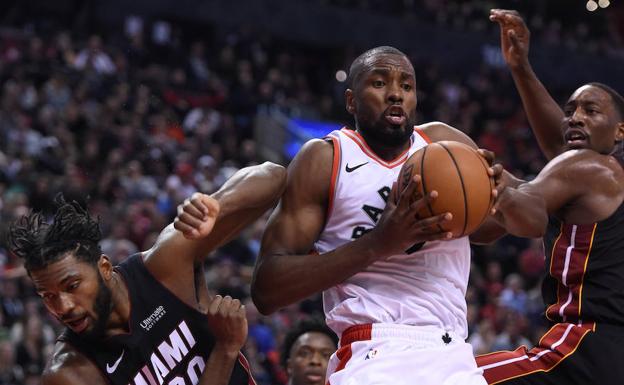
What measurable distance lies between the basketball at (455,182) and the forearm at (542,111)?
1640mm

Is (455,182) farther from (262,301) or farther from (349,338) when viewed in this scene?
(262,301)

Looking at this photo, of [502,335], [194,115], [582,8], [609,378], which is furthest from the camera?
[582,8]

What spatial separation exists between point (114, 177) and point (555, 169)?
8234 millimetres

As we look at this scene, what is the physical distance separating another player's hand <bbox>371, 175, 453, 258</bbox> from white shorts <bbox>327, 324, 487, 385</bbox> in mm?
348

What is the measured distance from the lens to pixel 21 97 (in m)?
12.9

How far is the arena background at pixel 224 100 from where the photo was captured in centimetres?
1074

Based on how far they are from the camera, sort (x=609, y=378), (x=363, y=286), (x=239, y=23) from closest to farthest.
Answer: (x=363, y=286) < (x=609, y=378) < (x=239, y=23)

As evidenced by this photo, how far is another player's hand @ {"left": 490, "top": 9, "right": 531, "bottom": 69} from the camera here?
495 centimetres

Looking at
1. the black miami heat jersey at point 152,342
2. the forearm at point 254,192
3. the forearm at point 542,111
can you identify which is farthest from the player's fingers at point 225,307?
the forearm at point 542,111

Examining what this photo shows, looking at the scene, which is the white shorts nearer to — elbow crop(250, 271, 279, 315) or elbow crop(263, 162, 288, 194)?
elbow crop(250, 271, 279, 315)

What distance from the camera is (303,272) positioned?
388 cm

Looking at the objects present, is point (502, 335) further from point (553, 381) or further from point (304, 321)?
point (553, 381)

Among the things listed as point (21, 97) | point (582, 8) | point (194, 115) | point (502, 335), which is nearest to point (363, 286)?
point (502, 335)

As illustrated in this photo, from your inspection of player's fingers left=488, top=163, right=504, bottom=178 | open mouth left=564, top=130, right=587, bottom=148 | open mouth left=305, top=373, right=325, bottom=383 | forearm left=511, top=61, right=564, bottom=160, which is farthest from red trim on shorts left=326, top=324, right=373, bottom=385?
forearm left=511, top=61, right=564, bottom=160
